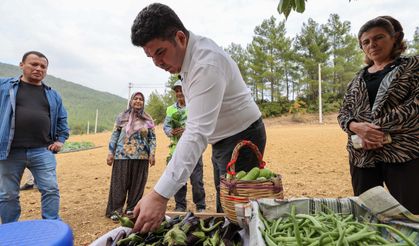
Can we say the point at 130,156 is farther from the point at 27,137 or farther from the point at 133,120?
the point at 27,137

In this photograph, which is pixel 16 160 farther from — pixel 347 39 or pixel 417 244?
pixel 347 39

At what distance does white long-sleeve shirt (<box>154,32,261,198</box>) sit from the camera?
1.46 meters

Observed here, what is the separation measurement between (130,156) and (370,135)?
3.04 metres

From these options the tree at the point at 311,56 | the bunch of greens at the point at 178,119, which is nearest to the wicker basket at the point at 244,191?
the bunch of greens at the point at 178,119

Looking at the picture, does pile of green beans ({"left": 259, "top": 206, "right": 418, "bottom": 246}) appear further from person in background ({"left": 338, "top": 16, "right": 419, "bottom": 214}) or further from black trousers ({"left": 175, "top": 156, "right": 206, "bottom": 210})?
black trousers ({"left": 175, "top": 156, "right": 206, "bottom": 210})

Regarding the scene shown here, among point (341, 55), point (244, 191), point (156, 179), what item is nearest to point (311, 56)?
point (341, 55)

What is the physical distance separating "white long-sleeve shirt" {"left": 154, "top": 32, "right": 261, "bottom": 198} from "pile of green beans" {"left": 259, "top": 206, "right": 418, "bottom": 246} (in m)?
0.42

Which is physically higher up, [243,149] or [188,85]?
[188,85]

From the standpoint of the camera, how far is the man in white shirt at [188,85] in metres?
1.41

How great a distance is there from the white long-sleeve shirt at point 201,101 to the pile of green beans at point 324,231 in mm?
420

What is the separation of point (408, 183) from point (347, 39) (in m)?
33.6

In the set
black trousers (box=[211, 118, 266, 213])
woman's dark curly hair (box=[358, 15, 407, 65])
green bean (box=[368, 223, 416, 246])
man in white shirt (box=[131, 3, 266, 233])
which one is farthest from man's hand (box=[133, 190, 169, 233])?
woman's dark curly hair (box=[358, 15, 407, 65])

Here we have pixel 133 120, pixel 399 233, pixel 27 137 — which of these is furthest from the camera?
pixel 133 120

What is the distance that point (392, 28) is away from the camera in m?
2.36
